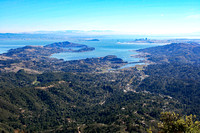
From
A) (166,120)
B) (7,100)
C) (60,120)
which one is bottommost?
(60,120)

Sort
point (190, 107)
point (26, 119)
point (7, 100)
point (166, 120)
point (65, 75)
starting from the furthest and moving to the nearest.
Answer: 1. point (65, 75)
2. point (190, 107)
3. point (7, 100)
4. point (26, 119)
5. point (166, 120)

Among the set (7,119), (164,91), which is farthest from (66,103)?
(164,91)

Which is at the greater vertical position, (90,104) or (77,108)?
(77,108)

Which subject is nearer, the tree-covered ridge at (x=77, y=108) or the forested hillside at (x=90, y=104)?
the tree-covered ridge at (x=77, y=108)

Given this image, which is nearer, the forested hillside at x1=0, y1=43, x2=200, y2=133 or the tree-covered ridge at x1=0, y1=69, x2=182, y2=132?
the tree-covered ridge at x1=0, y1=69, x2=182, y2=132

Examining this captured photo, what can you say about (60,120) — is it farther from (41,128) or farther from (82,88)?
(82,88)

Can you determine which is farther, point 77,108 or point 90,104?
point 90,104

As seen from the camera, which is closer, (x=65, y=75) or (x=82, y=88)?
(x=82, y=88)

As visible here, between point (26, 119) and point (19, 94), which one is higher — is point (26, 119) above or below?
below

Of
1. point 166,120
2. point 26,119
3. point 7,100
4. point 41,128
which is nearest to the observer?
point 166,120

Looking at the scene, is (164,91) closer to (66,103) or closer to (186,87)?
(186,87)
